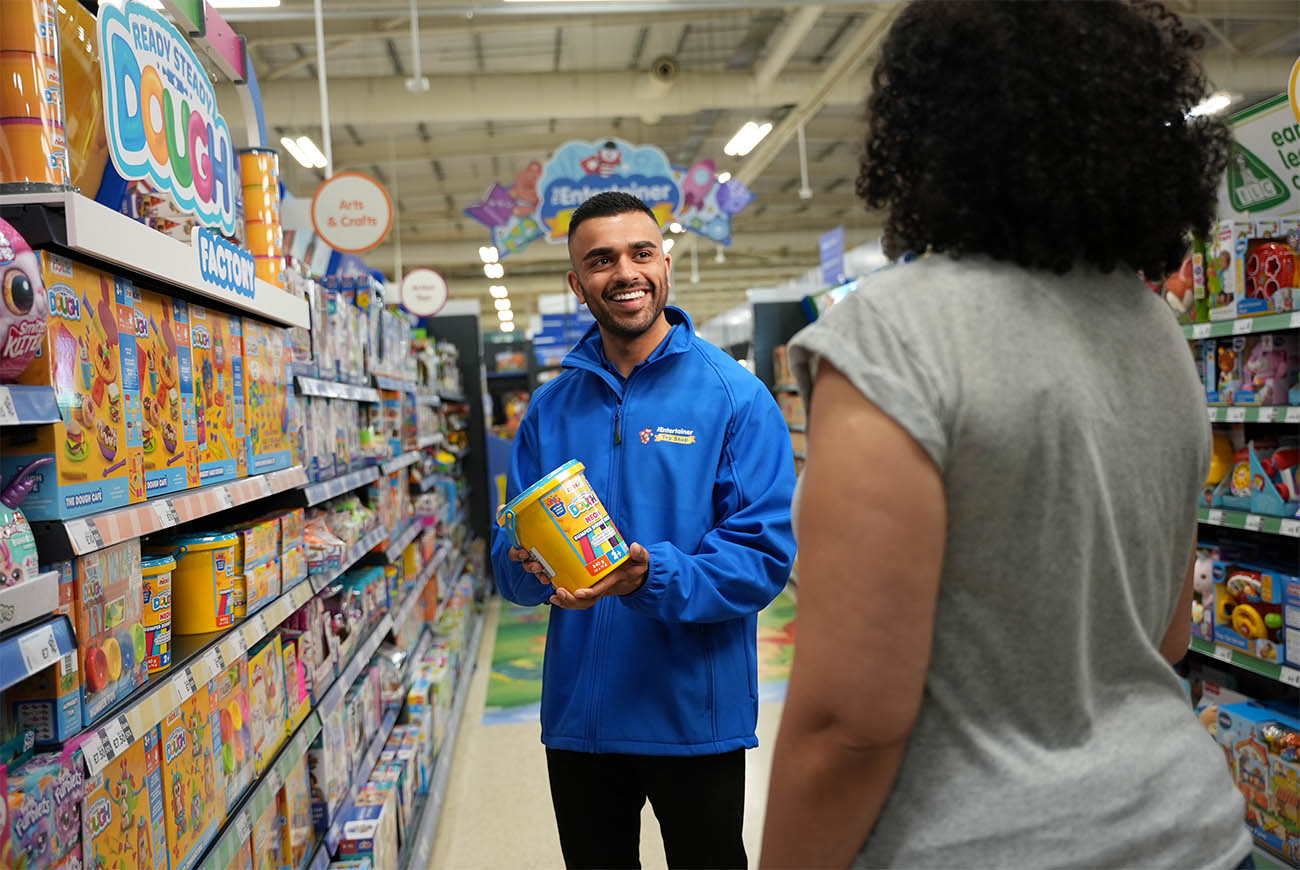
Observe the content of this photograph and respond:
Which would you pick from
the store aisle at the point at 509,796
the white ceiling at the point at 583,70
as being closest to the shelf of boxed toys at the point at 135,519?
the store aisle at the point at 509,796

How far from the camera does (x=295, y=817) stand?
2.67 meters

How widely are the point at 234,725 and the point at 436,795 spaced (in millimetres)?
2090

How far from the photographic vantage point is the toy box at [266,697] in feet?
7.60

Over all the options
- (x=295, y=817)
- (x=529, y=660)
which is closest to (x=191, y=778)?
(x=295, y=817)

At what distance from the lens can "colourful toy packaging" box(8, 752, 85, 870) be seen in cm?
128

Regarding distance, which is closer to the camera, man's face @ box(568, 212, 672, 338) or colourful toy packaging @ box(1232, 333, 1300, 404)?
man's face @ box(568, 212, 672, 338)

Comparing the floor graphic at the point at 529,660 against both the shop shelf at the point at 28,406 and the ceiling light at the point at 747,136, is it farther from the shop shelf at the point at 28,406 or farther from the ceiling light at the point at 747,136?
the ceiling light at the point at 747,136

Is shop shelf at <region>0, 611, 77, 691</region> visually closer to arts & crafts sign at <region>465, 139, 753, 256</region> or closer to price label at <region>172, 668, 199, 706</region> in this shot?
price label at <region>172, 668, 199, 706</region>

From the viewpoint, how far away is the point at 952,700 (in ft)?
3.09

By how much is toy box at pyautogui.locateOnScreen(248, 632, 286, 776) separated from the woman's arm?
1.72 meters

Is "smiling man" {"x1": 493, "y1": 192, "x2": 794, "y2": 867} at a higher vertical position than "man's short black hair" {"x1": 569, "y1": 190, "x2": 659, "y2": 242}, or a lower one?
lower

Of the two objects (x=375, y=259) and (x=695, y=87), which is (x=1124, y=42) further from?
(x=375, y=259)

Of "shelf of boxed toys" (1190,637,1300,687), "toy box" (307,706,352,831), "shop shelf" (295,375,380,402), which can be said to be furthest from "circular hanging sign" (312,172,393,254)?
"shelf of boxed toys" (1190,637,1300,687)

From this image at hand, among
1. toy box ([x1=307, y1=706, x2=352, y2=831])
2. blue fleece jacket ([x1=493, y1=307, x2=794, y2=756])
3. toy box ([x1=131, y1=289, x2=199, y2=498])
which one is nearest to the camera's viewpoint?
toy box ([x1=131, y1=289, x2=199, y2=498])
